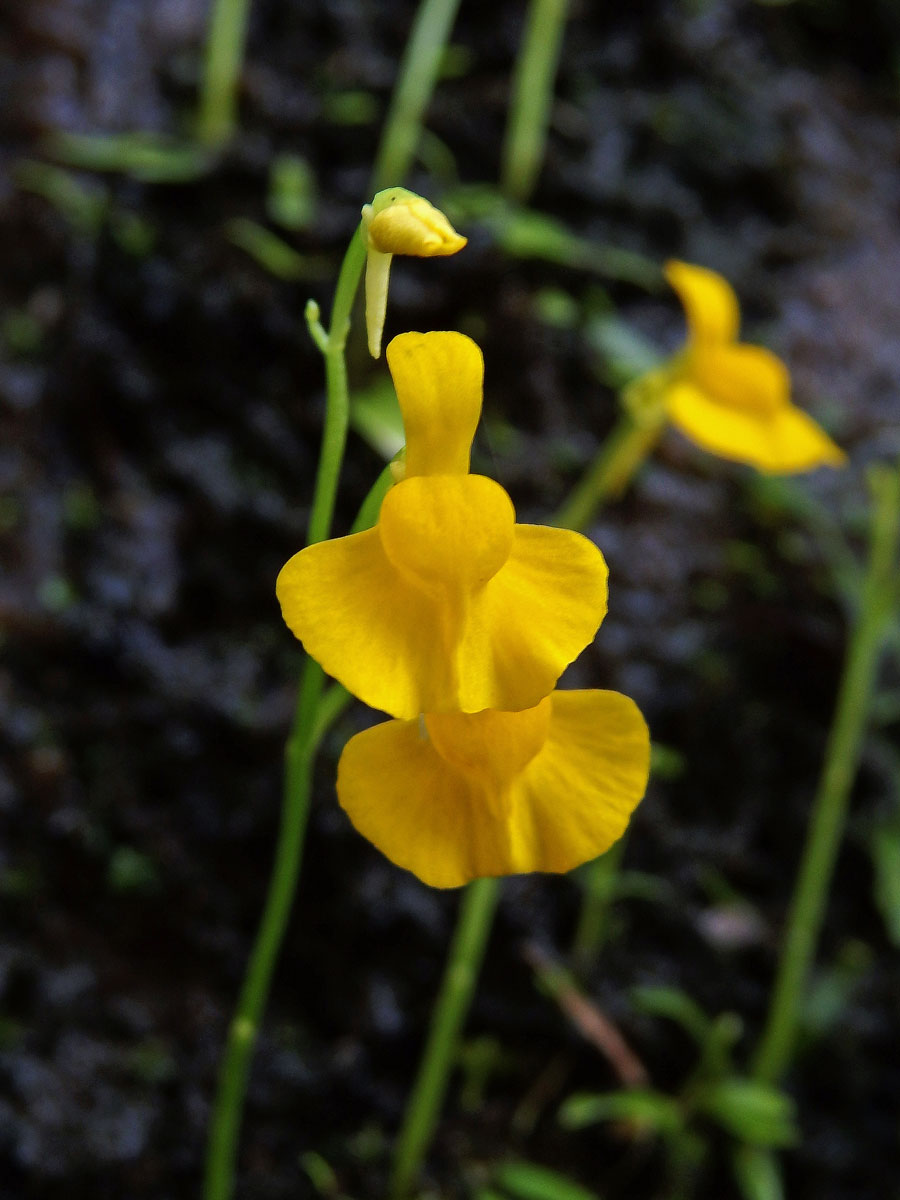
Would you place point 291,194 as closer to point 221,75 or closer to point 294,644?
point 221,75

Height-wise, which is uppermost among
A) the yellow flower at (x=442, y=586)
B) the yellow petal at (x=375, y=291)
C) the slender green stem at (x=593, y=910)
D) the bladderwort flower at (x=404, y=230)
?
the bladderwort flower at (x=404, y=230)

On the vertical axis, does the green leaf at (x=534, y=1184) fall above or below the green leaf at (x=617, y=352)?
below

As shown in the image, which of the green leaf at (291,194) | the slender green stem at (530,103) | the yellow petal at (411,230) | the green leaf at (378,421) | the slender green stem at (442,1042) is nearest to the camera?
the yellow petal at (411,230)

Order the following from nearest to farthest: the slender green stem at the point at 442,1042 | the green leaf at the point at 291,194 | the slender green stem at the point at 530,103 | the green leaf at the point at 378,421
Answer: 1. the slender green stem at the point at 442,1042
2. the green leaf at the point at 378,421
3. the green leaf at the point at 291,194
4. the slender green stem at the point at 530,103

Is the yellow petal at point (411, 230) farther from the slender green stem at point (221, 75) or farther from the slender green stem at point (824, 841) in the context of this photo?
the slender green stem at point (221, 75)

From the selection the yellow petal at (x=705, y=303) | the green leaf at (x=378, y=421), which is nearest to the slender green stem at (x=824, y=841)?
the yellow petal at (x=705, y=303)

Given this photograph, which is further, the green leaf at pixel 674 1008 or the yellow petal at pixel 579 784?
the green leaf at pixel 674 1008

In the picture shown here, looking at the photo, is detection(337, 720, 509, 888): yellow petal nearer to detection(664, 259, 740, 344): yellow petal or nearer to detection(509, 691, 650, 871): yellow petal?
detection(509, 691, 650, 871): yellow petal

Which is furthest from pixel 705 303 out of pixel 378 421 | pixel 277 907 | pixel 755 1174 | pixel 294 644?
pixel 755 1174

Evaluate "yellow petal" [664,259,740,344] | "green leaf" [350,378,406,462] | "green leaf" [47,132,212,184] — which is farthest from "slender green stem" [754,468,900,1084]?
"green leaf" [47,132,212,184]
